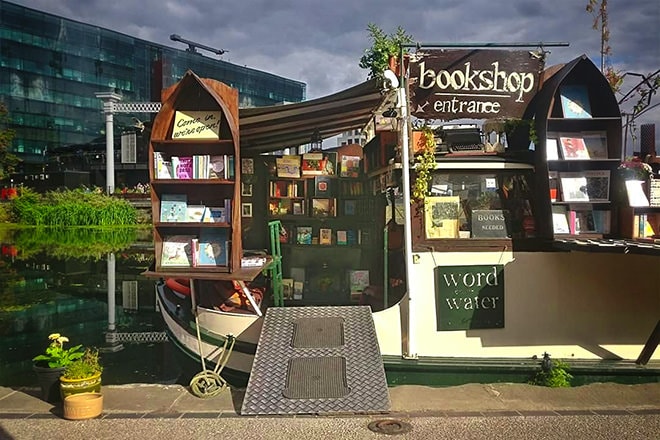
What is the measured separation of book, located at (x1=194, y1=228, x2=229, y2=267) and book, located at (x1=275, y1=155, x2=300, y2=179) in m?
3.35

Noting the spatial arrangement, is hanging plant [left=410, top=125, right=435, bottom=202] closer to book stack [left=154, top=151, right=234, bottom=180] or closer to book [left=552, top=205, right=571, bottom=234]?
book [left=552, top=205, right=571, bottom=234]

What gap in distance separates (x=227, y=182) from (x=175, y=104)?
1.05 metres

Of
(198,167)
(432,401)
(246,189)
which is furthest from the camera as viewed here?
(246,189)

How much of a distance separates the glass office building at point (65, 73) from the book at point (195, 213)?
5354 cm

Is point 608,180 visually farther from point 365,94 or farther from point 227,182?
point 227,182

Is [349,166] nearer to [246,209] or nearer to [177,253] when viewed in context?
[246,209]

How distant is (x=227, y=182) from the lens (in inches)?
235

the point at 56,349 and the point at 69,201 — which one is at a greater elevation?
the point at 69,201

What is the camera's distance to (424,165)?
20.3ft

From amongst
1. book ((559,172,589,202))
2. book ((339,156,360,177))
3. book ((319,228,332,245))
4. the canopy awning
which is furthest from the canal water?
book ((559,172,589,202))

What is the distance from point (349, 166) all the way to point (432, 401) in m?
4.54

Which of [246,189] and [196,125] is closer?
[196,125]

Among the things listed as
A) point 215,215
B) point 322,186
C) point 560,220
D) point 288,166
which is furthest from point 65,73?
point 560,220

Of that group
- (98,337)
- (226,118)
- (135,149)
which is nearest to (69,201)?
(135,149)
